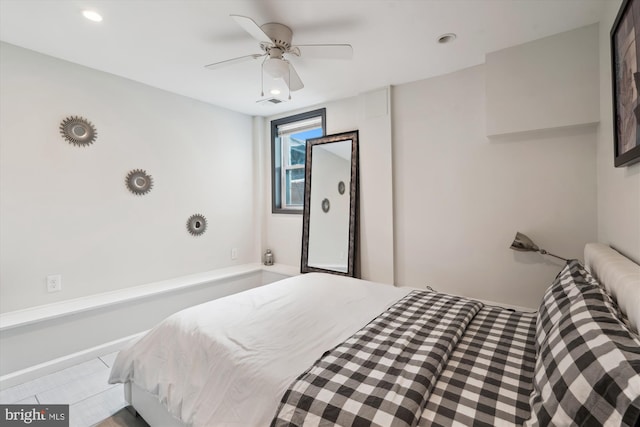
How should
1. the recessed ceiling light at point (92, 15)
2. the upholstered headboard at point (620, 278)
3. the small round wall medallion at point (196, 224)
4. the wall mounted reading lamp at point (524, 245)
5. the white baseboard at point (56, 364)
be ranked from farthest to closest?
the small round wall medallion at point (196, 224) → the wall mounted reading lamp at point (524, 245) → the white baseboard at point (56, 364) → the recessed ceiling light at point (92, 15) → the upholstered headboard at point (620, 278)

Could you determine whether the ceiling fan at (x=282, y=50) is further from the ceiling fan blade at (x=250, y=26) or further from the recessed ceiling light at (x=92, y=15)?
the recessed ceiling light at (x=92, y=15)

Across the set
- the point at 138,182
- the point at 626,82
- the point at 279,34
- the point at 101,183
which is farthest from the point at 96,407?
the point at 626,82

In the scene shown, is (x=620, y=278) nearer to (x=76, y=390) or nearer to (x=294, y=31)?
(x=294, y=31)

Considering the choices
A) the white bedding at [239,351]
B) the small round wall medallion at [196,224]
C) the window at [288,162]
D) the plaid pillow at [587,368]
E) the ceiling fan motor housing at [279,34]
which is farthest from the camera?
the window at [288,162]

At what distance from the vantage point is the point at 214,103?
11.4ft

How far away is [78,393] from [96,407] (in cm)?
28

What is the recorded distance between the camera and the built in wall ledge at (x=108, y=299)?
2127mm

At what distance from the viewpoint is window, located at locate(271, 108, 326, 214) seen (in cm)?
381

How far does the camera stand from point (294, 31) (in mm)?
2020

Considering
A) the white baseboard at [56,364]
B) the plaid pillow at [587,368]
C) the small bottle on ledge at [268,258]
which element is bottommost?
the white baseboard at [56,364]

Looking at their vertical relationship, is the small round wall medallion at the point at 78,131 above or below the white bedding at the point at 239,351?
above

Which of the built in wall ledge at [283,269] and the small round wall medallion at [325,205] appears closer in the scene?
the small round wall medallion at [325,205]

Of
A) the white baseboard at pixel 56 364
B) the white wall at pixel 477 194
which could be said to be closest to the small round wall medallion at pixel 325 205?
the white wall at pixel 477 194

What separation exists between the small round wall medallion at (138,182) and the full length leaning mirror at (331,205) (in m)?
1.69
